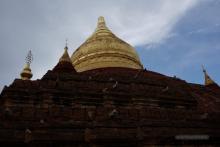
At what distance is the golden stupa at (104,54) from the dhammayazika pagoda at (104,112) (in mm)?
3477

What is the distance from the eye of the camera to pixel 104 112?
1552cm

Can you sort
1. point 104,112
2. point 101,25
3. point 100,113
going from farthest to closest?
point 101,25, point 104,112, point 100,113

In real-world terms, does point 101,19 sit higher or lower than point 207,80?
higher

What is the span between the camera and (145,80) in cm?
1997

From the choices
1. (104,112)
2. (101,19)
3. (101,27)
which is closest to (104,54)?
(101,27)

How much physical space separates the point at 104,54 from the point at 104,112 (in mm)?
13566

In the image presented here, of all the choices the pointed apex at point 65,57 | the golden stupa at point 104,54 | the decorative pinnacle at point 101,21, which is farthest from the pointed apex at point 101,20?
the pointed apex at point 65,57

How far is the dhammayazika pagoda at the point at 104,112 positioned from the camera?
13172mm

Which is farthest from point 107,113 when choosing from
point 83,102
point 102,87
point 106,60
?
point 106,60

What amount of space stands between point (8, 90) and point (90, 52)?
516 inches

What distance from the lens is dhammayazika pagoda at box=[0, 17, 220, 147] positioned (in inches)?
519

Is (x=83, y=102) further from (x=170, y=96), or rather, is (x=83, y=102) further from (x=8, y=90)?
(x=170, y=96)

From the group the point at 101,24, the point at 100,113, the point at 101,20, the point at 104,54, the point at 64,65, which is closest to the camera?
the point at 100,113

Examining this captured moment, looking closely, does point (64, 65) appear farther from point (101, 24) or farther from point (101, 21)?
point (101, 21)
